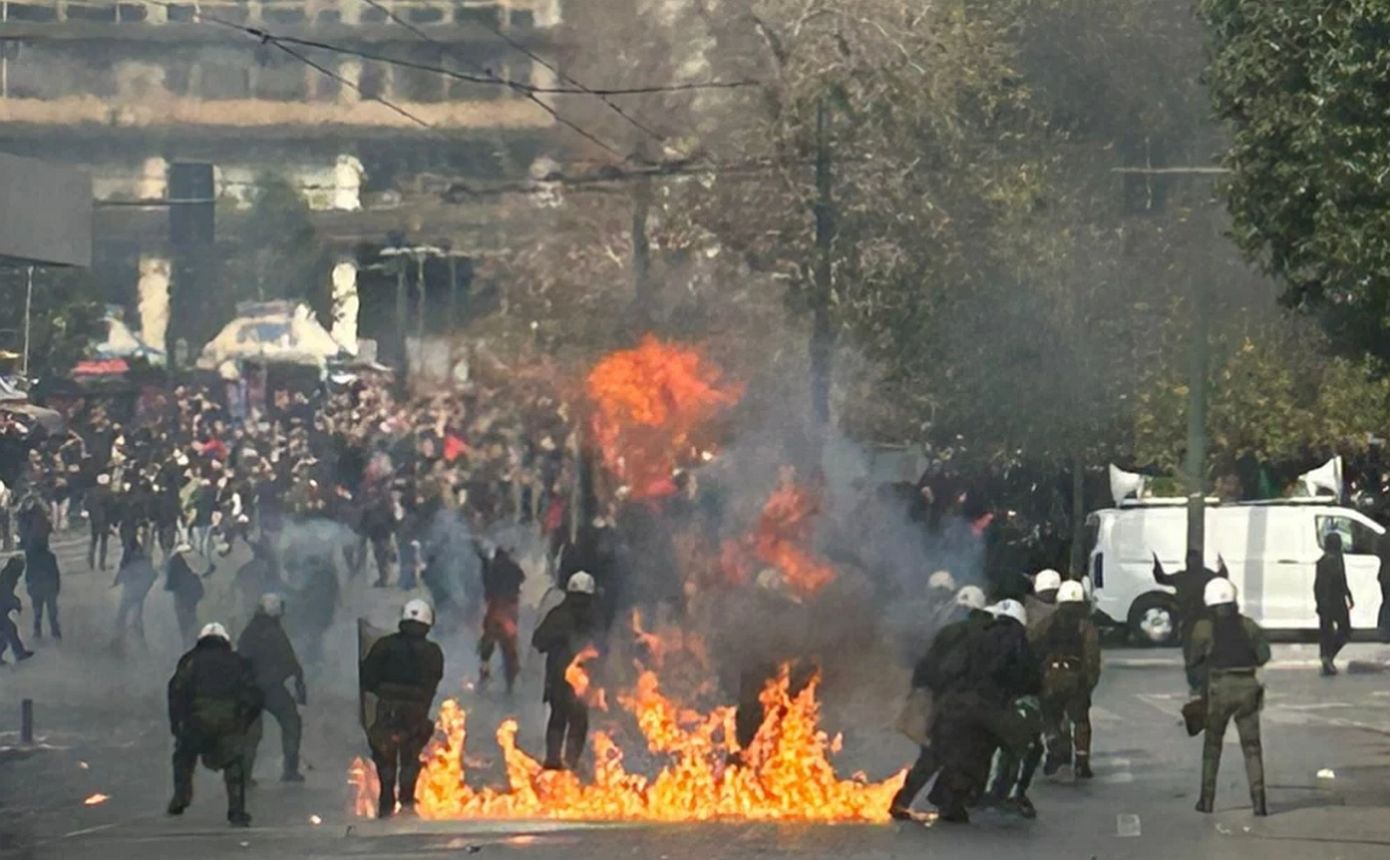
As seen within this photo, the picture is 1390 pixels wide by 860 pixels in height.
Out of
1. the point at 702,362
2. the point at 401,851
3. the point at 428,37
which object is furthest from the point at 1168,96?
the point at 401,851

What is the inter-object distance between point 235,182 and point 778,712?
1225 cm


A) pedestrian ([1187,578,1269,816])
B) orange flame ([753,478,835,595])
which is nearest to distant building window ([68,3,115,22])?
orange flame ([753,478,835,595])

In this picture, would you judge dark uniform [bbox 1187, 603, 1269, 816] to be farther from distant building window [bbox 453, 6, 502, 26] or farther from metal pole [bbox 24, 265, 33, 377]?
metal pole [bbox 24, 265, 33, 377]

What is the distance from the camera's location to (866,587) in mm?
16734

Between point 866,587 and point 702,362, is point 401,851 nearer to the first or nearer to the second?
point 866,587

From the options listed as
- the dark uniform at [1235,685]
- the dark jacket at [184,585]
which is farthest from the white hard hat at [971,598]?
the dark jacket at [184,585]

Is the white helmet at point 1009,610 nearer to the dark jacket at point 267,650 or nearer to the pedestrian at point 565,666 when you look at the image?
the pedestrian at point 565,666

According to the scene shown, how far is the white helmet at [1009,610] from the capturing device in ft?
47.0

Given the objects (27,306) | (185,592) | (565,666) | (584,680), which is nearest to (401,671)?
(565,666)

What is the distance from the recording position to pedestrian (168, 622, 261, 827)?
14.2 m

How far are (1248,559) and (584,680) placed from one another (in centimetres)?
1183

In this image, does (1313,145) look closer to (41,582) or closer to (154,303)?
(41,582)

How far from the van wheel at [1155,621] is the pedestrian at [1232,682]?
38.6 ft

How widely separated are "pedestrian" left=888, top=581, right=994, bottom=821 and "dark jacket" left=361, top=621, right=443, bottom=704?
2.83 metres
